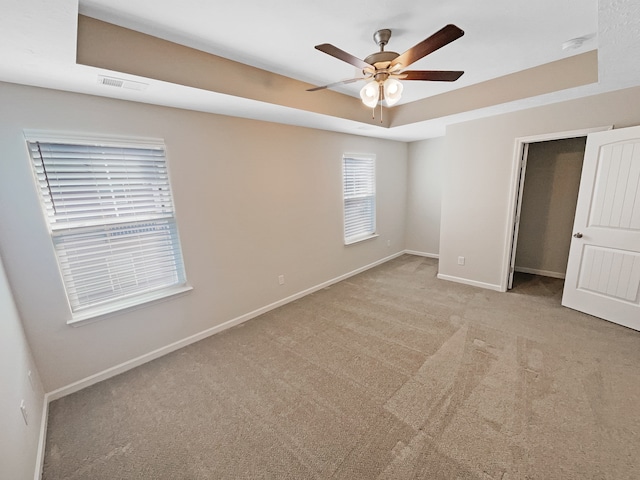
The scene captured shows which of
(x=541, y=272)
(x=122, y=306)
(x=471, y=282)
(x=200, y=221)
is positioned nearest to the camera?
(x=122, y=306)

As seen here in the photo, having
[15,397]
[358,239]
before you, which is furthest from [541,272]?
[15,397]

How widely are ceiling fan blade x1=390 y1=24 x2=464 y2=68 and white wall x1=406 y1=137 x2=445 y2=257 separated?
3.75 metres

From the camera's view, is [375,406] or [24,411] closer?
[24,411]

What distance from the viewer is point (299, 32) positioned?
1.85 metres

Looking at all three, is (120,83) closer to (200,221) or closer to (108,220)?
(108,220)

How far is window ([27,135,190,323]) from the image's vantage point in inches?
76.0

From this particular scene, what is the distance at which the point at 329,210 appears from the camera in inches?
154

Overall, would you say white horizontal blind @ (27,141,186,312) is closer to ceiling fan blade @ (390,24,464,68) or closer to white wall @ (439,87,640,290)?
ceiling fan blade @ (390,24,464,68)

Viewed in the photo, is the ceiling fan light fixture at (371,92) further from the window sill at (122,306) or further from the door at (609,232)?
the door at (609,232)

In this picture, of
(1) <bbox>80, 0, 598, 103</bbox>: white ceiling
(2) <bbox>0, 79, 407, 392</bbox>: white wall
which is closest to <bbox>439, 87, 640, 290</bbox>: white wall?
(1) <bbox>80, 0, 598, 103</bbox>: white ceiling

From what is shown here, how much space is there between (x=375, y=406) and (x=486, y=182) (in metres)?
3.25

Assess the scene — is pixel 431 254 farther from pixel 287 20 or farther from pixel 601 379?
pixel 287 20

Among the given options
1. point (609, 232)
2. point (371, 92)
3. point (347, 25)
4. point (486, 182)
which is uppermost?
point (347, 25)

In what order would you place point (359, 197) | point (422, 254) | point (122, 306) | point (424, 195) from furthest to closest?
point (422, 254)
point (424, 195)
point (359, 197)
point (122, 306)
